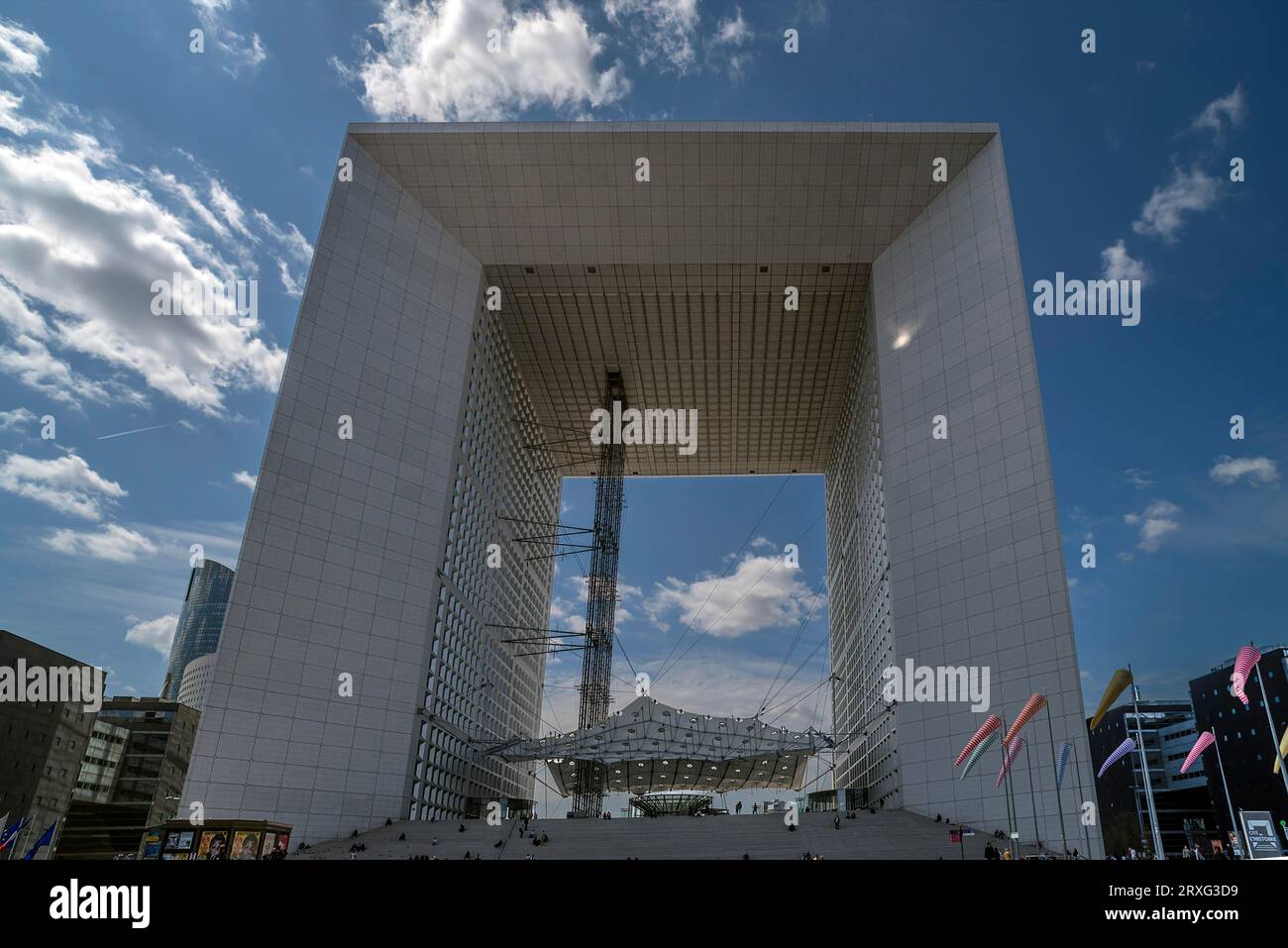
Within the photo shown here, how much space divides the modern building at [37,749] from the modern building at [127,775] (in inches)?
118

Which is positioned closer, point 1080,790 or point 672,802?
point 1080,790

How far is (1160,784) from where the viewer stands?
108188mm

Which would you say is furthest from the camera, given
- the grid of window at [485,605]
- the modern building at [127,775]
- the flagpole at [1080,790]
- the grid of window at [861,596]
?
the modern building at [127,775]

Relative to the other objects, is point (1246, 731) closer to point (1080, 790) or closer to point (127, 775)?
point (1080, 790)

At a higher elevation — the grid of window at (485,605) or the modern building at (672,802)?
the grid of window at (485,605)

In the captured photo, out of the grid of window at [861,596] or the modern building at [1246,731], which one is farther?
the modern building at [1246,731]

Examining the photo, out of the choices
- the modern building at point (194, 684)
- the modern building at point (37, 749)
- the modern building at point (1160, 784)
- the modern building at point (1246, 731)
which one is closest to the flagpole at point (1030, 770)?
the modern building at point (1246, 731)

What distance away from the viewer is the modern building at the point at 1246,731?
80812 millimetres

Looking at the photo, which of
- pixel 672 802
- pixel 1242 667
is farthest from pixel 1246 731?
pixel 1242 667

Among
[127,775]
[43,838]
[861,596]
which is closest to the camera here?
[43,838]

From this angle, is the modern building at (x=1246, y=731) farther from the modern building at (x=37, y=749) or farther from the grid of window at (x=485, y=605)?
the modern building at (x=37, y=749)

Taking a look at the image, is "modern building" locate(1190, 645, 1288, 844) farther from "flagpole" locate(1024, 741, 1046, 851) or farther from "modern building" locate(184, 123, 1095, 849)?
"flagpole" locate(1024, 741, 1046, 851)

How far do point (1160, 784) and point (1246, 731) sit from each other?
25.8m
